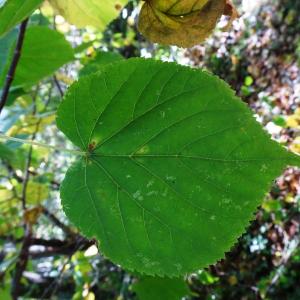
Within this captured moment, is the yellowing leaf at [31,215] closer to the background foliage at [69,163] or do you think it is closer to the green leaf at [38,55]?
the background foliage at [69,163]

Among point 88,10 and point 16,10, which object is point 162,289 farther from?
point 16,10

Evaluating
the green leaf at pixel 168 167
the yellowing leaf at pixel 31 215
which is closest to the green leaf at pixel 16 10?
the green leaf at pixel 168 167

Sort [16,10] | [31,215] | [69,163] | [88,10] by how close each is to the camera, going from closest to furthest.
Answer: [16,10] → [88,10] → [31,215] → [69,163]

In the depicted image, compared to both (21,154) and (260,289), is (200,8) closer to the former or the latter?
(21,154)

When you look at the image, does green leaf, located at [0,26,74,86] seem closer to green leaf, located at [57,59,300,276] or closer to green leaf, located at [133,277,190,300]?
green leaf, located at [57,59,300,276]

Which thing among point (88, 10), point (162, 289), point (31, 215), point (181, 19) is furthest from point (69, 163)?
point (181, 19)

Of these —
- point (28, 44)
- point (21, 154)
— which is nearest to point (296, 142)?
point (21, 154)
